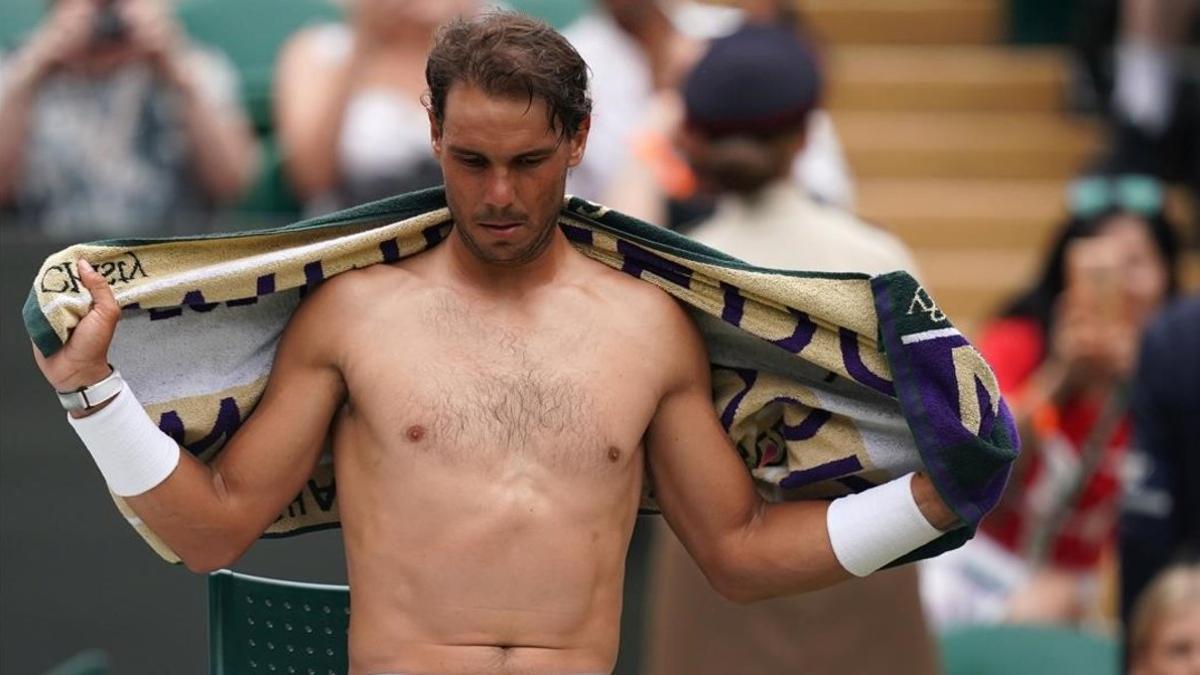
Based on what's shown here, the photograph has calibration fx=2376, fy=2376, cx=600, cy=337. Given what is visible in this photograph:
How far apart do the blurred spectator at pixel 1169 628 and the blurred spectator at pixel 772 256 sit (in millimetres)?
712

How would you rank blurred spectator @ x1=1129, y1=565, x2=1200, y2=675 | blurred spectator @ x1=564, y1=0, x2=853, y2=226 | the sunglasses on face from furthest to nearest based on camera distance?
the sunglasses on face < blurred spectator @ x1=564, y1=0, x2=853, y2=226 < blurred spectator @ x1=1129, y1=565, x2=1200, y2=675

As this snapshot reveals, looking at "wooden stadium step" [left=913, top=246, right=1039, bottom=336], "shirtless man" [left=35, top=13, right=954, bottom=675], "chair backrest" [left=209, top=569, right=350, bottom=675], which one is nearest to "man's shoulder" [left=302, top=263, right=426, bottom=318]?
"shirtless man" [left=35, top=13, right=954, bottom=675]

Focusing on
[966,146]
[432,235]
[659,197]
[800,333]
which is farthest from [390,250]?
[966,146]

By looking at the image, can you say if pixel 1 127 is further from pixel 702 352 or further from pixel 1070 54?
pixel 1070 54

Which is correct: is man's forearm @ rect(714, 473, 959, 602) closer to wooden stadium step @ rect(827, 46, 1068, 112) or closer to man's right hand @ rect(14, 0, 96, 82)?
man's right hand @ rect(14, 0, 96, 82)

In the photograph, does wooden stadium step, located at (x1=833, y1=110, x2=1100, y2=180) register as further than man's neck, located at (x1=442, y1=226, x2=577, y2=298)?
Yes

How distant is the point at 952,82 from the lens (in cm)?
771

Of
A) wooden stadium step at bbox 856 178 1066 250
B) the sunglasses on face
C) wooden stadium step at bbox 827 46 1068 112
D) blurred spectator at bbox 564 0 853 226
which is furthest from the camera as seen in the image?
wooden stadium step at bbox 827 46 1068 112

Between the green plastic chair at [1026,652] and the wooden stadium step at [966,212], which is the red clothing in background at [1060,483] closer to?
the green plastic chair at [1026,652]

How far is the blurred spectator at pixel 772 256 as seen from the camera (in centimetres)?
425

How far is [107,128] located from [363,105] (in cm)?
61

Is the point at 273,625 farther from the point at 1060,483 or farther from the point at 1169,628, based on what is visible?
the point at 1060,483

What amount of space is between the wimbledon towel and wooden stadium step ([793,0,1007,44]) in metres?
4.67

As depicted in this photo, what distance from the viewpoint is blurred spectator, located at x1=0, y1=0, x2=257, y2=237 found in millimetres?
5594
